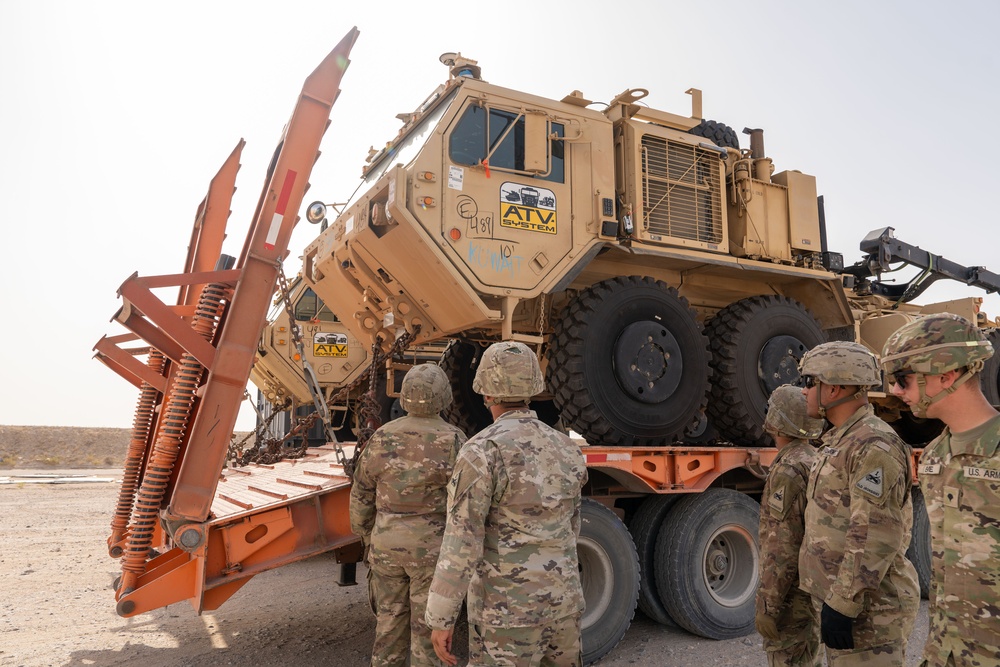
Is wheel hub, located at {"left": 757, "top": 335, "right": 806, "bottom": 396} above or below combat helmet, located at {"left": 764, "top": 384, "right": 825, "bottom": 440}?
above

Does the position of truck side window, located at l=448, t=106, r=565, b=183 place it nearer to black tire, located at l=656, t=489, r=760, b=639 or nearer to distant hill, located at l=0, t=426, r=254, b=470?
black tire, located at l=656, t=489, r=760, b=639

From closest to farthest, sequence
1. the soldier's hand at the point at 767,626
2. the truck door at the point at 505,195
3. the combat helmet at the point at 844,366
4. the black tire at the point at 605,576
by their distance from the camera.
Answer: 1. the combat helmet at the point at 844,366
2. the soldier's hand at the point at 767,626
3. the black tire at the point at 605,576
4. the truck door at the point at 505,195

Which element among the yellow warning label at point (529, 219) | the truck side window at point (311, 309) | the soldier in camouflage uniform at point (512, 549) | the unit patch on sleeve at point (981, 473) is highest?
the truck side window at point (311, 309)

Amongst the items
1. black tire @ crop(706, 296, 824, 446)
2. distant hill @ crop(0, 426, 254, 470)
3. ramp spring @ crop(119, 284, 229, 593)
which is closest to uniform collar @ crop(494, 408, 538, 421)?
ramp spring @ crop(119, 284, 229, 593)

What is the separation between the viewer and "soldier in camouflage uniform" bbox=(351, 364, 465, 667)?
362 cm

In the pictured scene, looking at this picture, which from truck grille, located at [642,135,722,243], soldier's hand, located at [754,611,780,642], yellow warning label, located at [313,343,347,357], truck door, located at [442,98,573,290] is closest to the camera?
soldier's hand, located at [754,611,780,642]

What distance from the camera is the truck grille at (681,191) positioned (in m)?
5.80

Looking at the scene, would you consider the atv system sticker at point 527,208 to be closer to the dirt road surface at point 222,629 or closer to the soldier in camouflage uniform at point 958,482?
the dirt road surface at point 222,629

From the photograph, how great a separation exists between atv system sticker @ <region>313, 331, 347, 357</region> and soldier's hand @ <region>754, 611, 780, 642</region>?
8.44 m

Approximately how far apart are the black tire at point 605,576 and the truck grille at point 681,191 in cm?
238

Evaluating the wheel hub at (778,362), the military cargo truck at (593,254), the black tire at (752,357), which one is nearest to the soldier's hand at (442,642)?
the military cargo truck at (593,254)

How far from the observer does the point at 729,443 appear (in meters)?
6.21

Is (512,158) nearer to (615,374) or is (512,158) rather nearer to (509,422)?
(615,374)

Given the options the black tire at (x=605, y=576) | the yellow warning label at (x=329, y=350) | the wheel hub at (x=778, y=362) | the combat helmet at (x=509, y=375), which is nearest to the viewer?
the combat helmet at (x=509, y=375)
